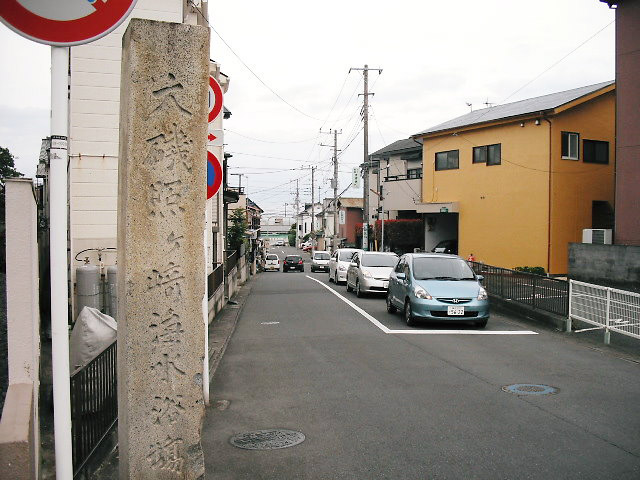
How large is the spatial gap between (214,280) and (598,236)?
14.9m

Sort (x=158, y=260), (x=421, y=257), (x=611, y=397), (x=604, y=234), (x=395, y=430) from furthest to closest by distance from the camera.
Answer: (x=604, y=234) < (x=421, y=257) < (x=611, y=397) < (x=395, y=430) < (x=158, y=260)

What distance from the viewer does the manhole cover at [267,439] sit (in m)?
5.79

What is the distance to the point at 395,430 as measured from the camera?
6184 millimetres

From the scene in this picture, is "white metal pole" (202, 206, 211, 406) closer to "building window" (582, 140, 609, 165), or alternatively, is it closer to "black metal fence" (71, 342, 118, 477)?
"black metal fence" (71, 342, 118, 477)

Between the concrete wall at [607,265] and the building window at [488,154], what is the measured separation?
844 cm

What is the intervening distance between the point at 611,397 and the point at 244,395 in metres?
4.68

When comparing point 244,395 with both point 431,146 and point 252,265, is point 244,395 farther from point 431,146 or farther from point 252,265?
point 252,265

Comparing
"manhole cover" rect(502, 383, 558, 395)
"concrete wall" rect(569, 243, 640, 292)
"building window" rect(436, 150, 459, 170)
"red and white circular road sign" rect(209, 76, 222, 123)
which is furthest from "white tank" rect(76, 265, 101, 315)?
"building window" rect(436, 150, 459, 170)

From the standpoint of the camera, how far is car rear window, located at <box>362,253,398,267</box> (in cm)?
2180

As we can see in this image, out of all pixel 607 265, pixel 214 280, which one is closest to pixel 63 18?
pixel 214 280

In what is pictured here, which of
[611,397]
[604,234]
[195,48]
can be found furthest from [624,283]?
[195,48]

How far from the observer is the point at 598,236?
72.3 feet

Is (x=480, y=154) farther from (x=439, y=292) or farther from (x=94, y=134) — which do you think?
(x=94, y=134)

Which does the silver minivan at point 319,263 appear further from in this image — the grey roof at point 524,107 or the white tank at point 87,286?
the white tank at point 87,286
